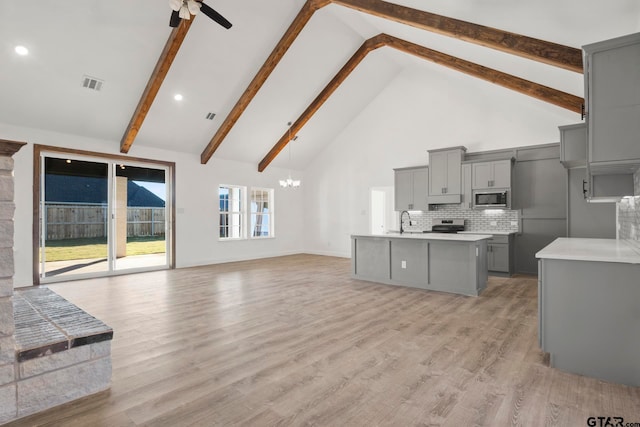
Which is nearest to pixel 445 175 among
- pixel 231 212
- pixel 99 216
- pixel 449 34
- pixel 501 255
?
pixel 501 255

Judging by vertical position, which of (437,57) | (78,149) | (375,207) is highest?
(437,57)

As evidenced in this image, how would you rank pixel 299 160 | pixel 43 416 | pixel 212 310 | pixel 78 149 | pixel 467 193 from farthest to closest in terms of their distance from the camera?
pixel 299 160, pixel 467 193, pixel 78 149, pixel 212 310, pixel 43 416

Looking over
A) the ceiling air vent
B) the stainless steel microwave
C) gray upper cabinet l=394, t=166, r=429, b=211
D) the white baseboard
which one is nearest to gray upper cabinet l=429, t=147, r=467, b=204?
gray upper cabinet l=394, t=166, r=429, b=211

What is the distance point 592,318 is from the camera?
238 cm

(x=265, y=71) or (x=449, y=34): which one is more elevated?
(x=265, y=71)

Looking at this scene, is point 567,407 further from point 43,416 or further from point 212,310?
point 212,310

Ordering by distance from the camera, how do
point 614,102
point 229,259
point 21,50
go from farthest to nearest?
point 229,259, point 21,50, point 614,102

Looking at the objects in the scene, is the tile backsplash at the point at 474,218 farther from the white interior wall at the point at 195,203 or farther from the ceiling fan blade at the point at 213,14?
the ceiling fan blade at the point at 213,14

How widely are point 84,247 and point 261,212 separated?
176 inches

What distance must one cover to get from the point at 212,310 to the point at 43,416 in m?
2.21

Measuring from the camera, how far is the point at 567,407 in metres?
1.98

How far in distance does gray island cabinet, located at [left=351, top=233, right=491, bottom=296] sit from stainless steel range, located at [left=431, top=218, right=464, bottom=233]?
68.1 inches

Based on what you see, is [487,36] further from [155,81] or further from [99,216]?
[99,216]

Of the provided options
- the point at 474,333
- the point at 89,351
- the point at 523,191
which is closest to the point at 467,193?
the point at 523,191
